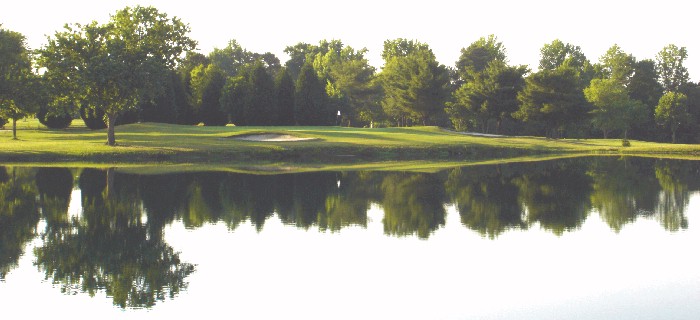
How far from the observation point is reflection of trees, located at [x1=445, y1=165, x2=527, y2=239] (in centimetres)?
2287

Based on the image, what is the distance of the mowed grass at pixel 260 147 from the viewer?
158 ft

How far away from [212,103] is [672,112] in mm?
56712

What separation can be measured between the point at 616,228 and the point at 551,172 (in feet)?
66.8

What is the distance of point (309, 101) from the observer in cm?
7931

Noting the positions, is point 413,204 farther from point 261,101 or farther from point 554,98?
point 261,101

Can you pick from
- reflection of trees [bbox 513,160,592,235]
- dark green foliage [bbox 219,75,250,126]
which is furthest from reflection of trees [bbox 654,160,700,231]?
dark green foliage [bbox 219,75,250,126]

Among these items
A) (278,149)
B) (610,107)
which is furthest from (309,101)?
(610,107)

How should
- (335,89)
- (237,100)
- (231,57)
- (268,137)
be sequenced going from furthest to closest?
1. (231,57)
2. (335,89)
3. (237,100)
4. (268,137)

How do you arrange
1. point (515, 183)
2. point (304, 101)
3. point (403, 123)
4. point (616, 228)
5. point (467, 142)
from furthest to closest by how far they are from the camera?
point (403, 123)
point (304, 101)
point (467, 142)
point (515, 183)
point (616, 228)

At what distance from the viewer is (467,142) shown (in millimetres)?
62219

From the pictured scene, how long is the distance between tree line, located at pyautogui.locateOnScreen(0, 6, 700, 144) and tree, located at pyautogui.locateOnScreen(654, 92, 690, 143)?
14 centimetres

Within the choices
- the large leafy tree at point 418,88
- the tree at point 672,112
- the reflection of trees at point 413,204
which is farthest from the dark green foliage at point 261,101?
the tree at point 672,112

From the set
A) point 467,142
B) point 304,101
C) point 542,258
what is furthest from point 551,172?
point 304,101

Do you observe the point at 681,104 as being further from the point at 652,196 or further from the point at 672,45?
the point at 652,196
